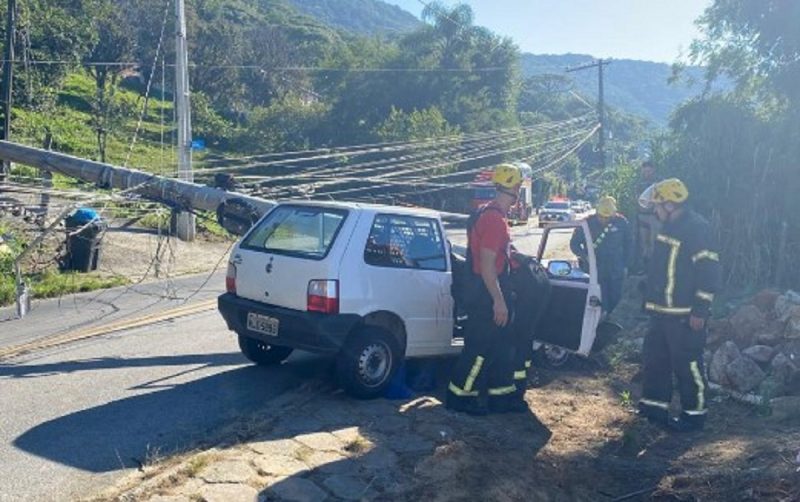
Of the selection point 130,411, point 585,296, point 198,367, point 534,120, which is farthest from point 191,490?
point 534,120

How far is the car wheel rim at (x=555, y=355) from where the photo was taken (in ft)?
29.1

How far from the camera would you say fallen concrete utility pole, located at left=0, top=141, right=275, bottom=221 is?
1004cm

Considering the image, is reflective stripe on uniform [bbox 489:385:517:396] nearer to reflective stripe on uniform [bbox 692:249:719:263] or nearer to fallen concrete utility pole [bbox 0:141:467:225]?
reflective stripe on uniform [bbox 692:249:719:263]

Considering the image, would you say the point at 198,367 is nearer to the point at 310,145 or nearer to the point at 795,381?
the point at 795,381

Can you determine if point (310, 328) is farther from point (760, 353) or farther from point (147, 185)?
point (760, 353)

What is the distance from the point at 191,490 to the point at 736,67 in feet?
55.3

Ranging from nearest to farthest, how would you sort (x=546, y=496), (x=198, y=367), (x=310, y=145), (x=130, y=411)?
(x=546, y=496), (x=130, y=411), (x=198, y=367), (x=310, y=145)

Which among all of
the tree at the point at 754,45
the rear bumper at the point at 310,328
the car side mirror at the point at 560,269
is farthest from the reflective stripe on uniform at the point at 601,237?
the tree at the point at 754,45

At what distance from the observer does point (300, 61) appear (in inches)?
2712

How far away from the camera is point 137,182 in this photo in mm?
10289

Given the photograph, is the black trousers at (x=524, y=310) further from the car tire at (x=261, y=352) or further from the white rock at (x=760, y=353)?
the white rock at (x=760, y=353)

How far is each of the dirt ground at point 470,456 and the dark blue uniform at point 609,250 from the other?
7.36ft

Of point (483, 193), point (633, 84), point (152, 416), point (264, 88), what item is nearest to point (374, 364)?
point (152, 416)

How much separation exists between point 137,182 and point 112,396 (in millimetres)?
4044
